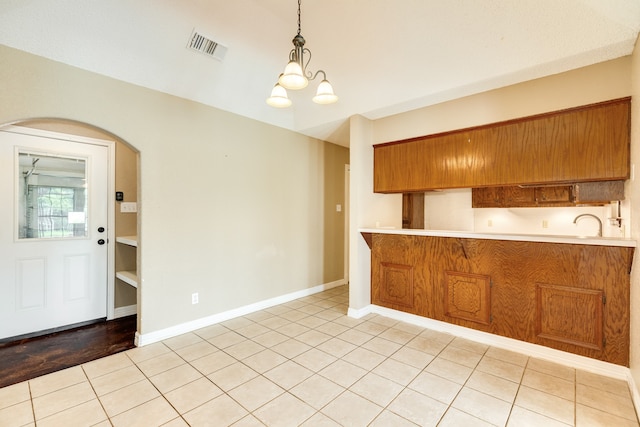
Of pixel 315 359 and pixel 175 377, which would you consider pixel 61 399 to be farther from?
pixel 315 359

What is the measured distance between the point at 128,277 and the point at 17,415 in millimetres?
1590

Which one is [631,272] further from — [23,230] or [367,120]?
[23,230]

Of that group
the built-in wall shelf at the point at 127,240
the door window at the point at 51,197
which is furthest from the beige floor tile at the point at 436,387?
the door window at the point at 51,197

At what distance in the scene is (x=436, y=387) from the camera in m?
2.11

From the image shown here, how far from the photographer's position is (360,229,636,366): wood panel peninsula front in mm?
2242

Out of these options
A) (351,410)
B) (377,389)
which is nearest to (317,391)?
(351,410)

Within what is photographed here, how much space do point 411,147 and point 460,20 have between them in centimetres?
136

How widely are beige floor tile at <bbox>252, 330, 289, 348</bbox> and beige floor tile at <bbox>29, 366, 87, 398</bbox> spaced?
54.5 inches

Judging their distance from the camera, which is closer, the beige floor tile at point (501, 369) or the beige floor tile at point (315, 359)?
the beige floor tile at point (501, 369)

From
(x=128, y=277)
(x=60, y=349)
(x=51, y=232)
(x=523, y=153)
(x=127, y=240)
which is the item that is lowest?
(x=60, y=349)

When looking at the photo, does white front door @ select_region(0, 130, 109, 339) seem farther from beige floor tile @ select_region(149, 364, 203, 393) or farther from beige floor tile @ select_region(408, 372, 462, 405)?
beige floor tile @ select_region(408, 372, 462, 405)

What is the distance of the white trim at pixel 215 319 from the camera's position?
2805mm

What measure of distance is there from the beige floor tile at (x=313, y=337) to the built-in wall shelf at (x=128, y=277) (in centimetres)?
189

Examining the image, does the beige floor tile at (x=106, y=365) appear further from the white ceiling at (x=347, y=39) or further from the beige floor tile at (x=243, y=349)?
the white ceiling at (x=347, y=39)
